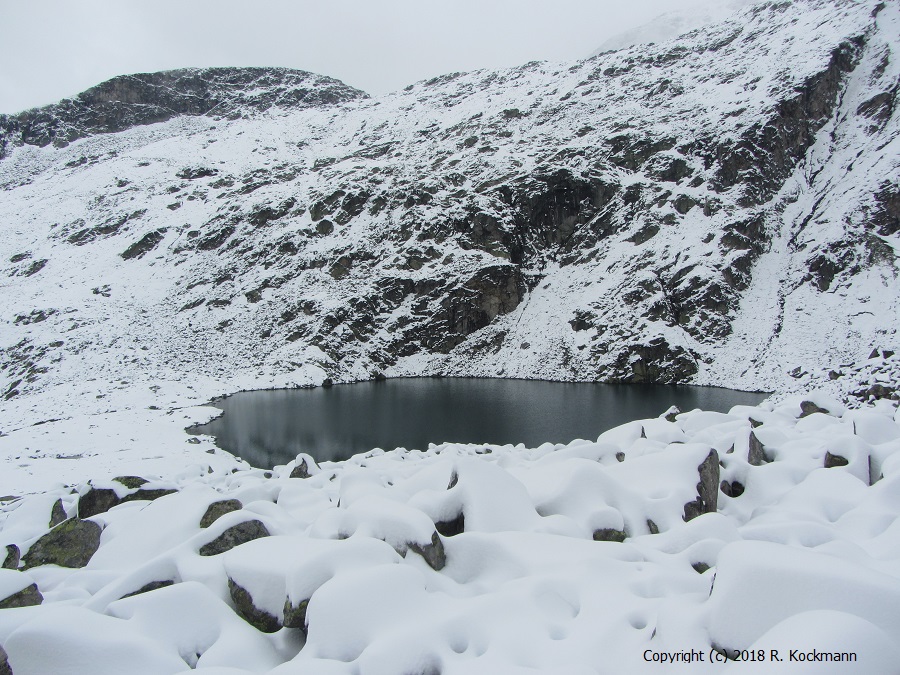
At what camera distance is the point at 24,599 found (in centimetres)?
449

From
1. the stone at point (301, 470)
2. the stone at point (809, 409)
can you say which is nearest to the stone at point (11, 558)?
the stone at point (301, 470)

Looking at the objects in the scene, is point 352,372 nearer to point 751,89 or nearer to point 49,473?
point 49,473

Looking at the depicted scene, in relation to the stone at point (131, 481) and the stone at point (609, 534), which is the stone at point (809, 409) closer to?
the stone at point (609, 534)

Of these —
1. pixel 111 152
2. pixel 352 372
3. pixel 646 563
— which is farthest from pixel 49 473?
pixel 111 152

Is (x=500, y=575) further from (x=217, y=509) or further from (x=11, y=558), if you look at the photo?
(x=11, y=558)

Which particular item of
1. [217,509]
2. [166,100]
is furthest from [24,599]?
[166,100]

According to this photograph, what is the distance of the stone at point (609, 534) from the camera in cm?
567

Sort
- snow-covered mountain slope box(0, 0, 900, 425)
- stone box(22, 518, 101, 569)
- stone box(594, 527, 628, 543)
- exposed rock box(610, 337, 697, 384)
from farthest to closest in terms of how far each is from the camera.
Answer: snow-covered mountain slope box(0, 0, 900, 425) < exposed rock box(610, 337, 697, 384) < stone box(22, 518, 101, 569) < stone box(594, 527, 628, 543)

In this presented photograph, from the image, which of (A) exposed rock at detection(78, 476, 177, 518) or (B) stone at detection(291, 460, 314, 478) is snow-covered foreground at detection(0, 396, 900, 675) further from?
(B) stone at detection(291, 460, 314, 478)

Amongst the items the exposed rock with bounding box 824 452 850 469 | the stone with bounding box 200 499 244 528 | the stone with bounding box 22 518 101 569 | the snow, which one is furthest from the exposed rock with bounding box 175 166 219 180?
the exposed rock with bounding box 824 452 850 469

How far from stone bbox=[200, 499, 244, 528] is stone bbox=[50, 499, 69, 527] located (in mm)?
4524

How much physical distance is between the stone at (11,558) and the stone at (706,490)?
9.69 meters

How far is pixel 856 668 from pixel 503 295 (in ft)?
211

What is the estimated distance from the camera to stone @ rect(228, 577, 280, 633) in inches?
161
